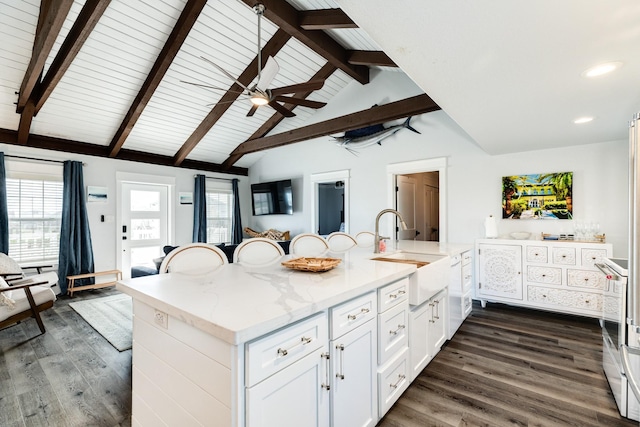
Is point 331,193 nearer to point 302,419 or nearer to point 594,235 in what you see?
point 594,235

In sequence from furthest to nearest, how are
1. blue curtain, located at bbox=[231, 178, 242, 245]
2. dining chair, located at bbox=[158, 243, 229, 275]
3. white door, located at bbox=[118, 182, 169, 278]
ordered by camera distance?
blue curtain, located at bbox=[231, 178, 242, 245]
white door, located at bbox=[118, 182, 169, 278]
dining chair, located at bbox=[158, 243, 229, 275]

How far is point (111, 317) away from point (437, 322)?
12.7 ft

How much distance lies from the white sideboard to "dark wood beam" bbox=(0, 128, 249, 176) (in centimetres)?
606

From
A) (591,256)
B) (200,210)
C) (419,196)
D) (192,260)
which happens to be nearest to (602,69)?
(591,256)

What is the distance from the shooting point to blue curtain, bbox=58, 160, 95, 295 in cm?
495

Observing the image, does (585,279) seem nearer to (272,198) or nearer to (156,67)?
(272,198)

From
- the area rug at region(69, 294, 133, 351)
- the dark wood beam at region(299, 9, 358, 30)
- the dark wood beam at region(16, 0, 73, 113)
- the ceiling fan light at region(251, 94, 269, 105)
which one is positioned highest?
the dark wood beam at region(299, 9, 358, 30)

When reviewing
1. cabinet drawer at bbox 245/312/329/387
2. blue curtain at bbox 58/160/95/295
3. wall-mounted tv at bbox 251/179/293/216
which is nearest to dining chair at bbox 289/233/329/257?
cabinet drawer at bbox 245/312/329/387

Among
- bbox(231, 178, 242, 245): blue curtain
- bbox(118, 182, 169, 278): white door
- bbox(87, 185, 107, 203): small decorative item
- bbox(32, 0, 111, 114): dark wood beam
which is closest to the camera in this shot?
bbox(32, 0, 111, 114): dark wood beam

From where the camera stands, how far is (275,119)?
620cm

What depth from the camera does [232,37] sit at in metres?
4.17

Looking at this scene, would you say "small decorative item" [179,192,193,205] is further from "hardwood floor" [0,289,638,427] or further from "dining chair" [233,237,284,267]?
"dining chair" [233,237,284,267]

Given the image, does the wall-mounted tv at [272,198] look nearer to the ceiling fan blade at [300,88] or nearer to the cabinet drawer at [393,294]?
the ceiling fan blade at [300,88]

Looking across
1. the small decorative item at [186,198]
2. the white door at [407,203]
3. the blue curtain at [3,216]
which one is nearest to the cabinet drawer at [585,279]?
the white door at [407,203]
